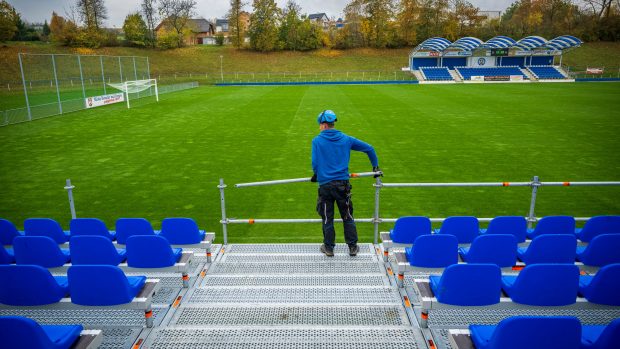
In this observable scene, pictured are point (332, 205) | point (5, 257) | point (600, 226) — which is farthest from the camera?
point (332, 205)

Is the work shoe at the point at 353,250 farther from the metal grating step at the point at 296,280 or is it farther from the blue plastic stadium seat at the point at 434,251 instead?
the blue plastic stadium seat at the point at 434,251

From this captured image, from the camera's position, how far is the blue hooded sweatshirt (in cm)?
511

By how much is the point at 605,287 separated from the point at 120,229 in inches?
215

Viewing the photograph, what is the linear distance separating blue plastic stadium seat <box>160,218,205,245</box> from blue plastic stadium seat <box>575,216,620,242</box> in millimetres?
5174

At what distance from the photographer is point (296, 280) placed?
4828mm

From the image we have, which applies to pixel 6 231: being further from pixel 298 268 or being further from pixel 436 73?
pixel 436 73

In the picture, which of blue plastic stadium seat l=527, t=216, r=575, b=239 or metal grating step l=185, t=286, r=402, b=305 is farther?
blue plastic stadium seat l=527, t=216, r=575, b=239

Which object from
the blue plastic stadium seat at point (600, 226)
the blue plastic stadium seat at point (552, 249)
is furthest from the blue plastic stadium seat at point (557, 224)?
the blue plastic stadium seat at point (552, 249)

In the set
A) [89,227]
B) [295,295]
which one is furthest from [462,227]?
[89,227]

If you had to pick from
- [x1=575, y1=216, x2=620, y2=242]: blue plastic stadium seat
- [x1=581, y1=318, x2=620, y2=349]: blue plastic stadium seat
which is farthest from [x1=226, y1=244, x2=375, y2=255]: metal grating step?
[x1=581, y1=318, x2=620, y2=349]: blue plastic stadium seat

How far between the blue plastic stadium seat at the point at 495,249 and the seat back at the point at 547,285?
780 mm

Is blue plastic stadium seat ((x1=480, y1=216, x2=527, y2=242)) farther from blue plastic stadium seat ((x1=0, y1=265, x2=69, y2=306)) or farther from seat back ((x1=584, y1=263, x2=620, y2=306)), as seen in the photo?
blue plastic stadium seat ((x1=0, y1=265, x2=69, y2=306))

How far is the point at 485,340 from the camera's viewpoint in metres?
2.90

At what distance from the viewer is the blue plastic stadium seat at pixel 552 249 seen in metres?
4.27
